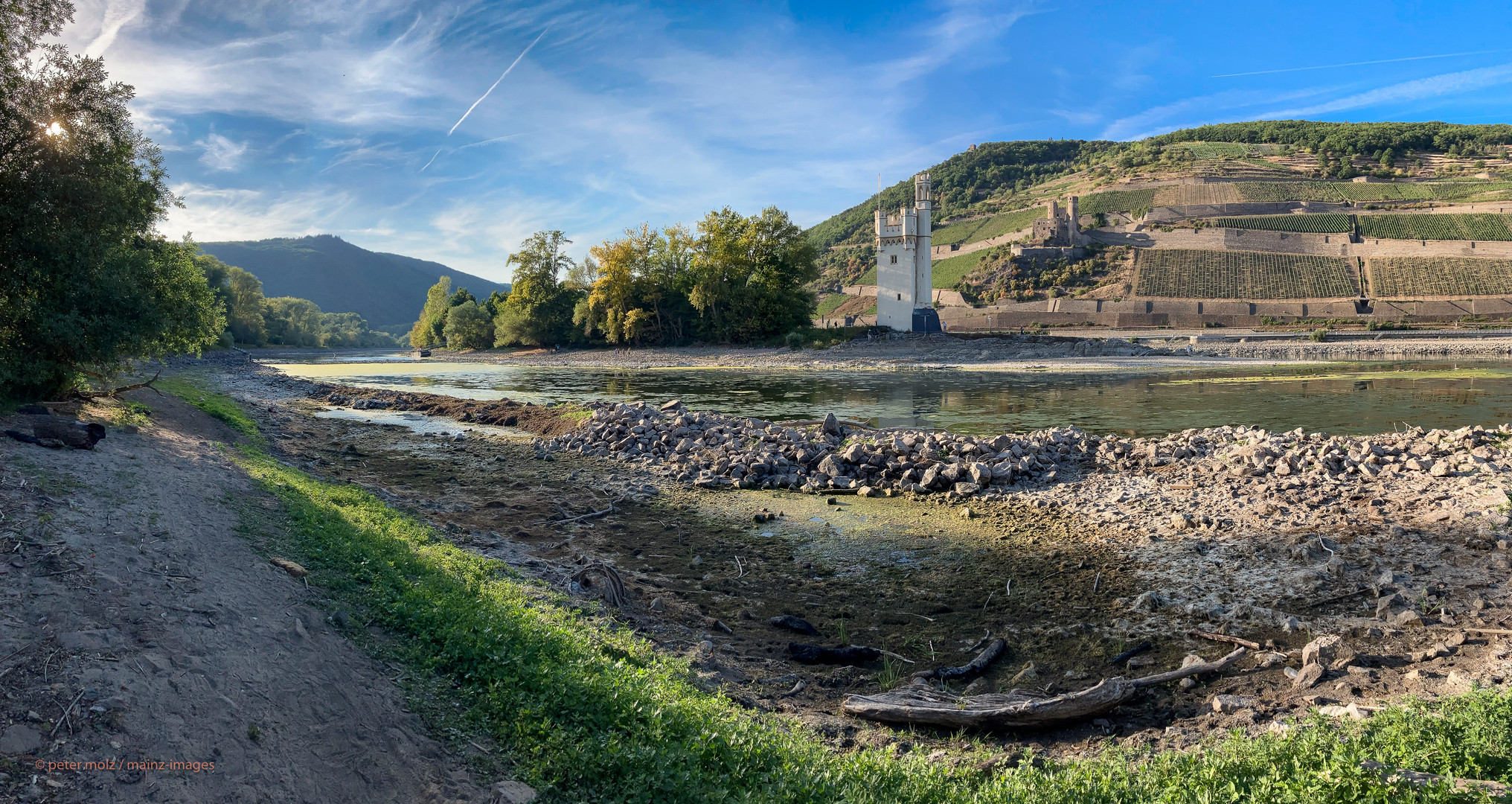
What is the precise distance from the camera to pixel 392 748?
4055 mm

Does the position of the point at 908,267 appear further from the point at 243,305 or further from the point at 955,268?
the point at 243,305

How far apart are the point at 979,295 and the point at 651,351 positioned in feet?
191

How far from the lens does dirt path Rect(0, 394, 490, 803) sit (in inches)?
138

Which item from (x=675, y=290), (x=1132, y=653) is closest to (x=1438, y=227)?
(x=675, y=290)

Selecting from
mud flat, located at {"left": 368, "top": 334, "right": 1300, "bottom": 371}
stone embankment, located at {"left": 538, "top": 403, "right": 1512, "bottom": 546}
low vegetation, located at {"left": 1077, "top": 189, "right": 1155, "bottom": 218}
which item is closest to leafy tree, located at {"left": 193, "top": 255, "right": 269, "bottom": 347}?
mud flat, located at {"left": 368, "top": 334, "right": 1300, "bottom": 371}

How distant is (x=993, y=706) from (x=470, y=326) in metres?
94.5

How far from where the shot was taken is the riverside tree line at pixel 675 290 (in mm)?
66875

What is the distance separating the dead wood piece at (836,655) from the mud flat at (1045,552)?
0.36 ft

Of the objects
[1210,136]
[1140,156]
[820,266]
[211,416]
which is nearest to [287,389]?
[211,416]

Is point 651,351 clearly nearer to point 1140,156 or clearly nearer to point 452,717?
point 452,717

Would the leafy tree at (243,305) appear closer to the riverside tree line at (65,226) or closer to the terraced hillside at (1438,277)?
the riverside tree line at (65,226)

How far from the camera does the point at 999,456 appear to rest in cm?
1358

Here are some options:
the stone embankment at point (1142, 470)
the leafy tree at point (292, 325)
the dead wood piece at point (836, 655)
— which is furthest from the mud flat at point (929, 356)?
the leafy tree at point (292, 325)

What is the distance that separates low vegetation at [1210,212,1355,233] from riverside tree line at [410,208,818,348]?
8501 centimetres
